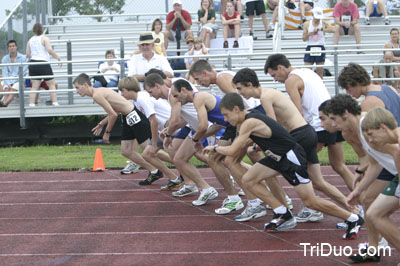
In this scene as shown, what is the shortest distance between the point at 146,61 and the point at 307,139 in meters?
5.80

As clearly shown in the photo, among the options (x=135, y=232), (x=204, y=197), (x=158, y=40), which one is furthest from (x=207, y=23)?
(x=135, y=232)

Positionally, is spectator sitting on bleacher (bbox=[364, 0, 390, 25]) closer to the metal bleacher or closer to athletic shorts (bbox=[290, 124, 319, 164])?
the metal bleacher

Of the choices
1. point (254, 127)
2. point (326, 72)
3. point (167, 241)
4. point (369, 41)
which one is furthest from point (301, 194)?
point (369, 41)

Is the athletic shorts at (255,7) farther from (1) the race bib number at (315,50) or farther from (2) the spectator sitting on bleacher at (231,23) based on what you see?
(1) the race bib number at (315,50)

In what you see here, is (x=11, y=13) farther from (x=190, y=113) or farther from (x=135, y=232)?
(x=135, y=232)

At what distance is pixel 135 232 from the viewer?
8125mm

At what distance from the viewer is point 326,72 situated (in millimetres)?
15641

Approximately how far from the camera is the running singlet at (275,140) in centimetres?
744

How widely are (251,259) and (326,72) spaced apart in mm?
9513

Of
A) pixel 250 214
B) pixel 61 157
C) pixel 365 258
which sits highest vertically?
pixel 365 258

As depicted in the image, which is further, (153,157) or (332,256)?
(153,157)

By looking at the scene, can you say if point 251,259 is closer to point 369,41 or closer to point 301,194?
point 301,194

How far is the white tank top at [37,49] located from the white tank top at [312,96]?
9.04 meters

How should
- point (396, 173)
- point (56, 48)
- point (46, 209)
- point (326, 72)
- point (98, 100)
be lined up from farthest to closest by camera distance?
1. point (56, 48)
2. point (326, 72)
3. point (98, 100)
4. point (46, 209)
5. point (396, 173)
